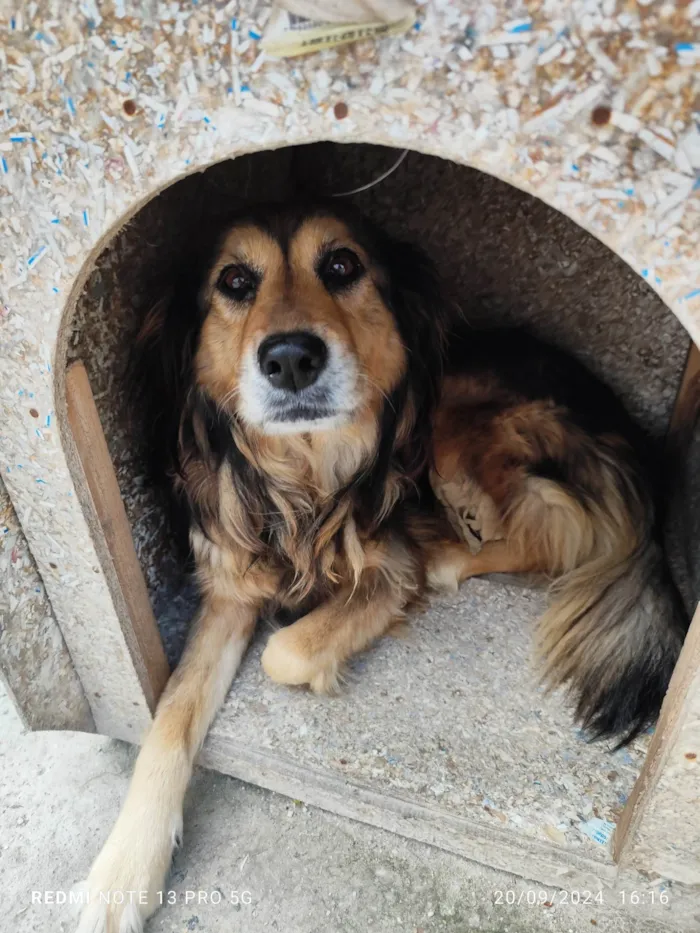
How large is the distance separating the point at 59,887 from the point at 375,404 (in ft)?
4.25

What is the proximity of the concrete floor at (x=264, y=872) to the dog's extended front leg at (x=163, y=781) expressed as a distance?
0.40 ft

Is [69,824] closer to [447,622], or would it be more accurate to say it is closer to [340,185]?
[447,622]

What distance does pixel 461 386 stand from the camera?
2.09 meters

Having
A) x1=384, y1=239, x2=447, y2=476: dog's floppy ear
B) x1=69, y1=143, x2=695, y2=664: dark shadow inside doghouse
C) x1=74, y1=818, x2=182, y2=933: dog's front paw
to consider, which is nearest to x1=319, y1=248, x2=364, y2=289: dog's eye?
x1=384, y1=239, x2=447, y2=476: dog's floppy ear

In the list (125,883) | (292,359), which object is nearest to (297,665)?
(125,883)

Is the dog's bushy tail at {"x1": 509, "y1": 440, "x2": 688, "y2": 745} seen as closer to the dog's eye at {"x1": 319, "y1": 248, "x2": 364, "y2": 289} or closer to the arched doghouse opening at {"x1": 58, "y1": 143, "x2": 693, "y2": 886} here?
the arched doghouse opening at {"x1": 58, "y1": 143, "x2": 693, "y2": 886}

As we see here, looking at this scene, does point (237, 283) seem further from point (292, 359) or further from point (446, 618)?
point (446, 618)

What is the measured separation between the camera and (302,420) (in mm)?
1353

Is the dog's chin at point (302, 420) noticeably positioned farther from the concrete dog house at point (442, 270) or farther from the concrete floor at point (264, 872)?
the concrete floor at point (264, 872)

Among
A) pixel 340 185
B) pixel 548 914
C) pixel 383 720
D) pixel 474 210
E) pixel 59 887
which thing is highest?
pixel 340 185

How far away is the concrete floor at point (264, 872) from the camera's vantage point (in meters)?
1.40

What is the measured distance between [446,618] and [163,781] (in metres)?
0.81

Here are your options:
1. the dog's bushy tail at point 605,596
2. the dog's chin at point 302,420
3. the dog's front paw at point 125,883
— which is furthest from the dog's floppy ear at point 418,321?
the dog's front paw at point 125,883

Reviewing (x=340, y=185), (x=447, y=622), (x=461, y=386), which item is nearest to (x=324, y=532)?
(x=447, y=622)
